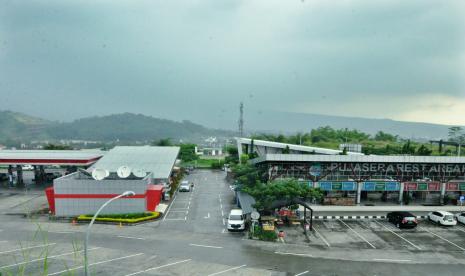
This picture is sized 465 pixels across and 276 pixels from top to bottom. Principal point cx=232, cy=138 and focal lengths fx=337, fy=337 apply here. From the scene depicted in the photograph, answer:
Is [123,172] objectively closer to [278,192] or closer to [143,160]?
[278,192]

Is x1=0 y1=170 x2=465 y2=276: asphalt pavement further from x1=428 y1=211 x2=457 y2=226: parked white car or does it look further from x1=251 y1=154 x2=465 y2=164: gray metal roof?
x1=251 y1=154 x2=465 y2=164: gray metal roof

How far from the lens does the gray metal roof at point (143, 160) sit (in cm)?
4200

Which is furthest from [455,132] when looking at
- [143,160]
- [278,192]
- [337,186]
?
[278,192]

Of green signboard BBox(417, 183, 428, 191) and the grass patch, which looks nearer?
the grass patch

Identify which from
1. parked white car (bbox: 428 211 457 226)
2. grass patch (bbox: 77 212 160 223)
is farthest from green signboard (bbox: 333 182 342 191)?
grass patch (bbox: 77 212 160 223)

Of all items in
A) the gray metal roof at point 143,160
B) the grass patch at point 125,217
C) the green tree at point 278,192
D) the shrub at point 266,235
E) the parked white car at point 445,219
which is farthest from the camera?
the gray metal roof at point 143,160

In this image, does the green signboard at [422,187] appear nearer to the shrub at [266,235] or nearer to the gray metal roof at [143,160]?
the shrub at [266,235]

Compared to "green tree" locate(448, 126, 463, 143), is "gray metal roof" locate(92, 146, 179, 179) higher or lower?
lower

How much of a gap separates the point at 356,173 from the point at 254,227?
14934mm

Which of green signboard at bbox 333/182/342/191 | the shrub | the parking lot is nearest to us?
the parking lot

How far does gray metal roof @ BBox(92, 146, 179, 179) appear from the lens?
42.0 meters

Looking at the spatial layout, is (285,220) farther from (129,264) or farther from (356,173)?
(129,264)

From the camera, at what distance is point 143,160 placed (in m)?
46.9

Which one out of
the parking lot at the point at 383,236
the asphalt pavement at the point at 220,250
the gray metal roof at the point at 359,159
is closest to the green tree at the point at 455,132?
the gray metal roof at the point at 359,159
